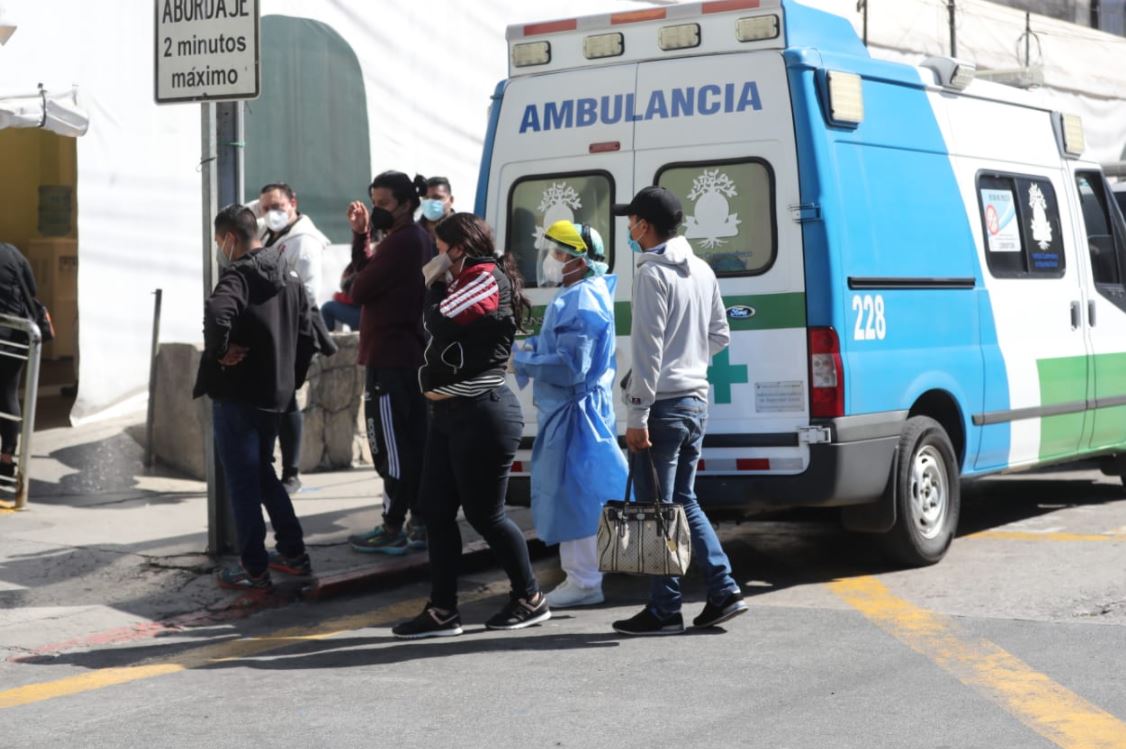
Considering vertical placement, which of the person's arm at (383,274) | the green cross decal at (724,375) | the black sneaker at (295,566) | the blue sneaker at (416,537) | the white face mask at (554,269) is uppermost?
the person's arm at (383,274)

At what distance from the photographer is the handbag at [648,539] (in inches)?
254

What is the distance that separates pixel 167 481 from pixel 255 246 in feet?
11.5

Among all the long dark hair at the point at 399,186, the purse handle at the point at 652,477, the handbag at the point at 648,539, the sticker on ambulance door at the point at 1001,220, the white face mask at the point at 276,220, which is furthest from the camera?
the white face mask at the point at 276,220

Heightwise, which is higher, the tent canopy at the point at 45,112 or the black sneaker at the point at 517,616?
the tent canopy at the point at 45,112

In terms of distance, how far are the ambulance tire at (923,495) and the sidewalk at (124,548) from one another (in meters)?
2.27

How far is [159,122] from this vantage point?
11.1m

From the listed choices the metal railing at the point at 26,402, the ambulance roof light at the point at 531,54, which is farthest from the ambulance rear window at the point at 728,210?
the metal railing at the point at 26,402

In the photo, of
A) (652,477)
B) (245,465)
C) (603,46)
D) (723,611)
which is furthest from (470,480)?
(603,46)

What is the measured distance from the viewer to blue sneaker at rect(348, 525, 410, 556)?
27.3 ft

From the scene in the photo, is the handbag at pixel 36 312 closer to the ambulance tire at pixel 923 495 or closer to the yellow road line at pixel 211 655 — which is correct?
the yellow road line at pixel 211 655

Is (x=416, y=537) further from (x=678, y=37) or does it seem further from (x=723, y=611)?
(x=678, y=37)

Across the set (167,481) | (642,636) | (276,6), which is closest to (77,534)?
(167,481)

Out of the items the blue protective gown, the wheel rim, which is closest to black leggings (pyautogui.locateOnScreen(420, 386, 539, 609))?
the blue protective gown

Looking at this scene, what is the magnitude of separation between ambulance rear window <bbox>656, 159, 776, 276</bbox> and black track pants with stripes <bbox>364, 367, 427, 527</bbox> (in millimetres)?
1660
